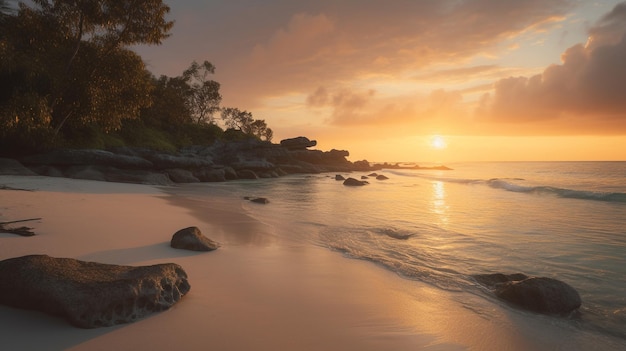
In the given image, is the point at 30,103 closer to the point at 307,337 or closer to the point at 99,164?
the point at 307,337

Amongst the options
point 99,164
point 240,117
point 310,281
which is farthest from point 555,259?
point 240,117

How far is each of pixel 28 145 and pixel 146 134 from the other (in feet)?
70.7

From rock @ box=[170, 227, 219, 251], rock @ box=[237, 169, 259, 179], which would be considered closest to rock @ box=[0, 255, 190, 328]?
rock @ box=[170, 227, 219, 251]

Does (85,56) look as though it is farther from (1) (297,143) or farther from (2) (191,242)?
(1) (297,143)

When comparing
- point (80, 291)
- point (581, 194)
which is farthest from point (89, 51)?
point (581, 194)

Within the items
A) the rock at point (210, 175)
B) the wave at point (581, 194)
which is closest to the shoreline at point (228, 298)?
the rock at point (210, 175)

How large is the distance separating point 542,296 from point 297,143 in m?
64.2

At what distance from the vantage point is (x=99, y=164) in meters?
23.9

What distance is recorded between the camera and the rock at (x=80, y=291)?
10.2 ft

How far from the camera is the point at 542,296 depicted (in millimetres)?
4625

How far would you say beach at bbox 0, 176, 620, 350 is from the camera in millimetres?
3059

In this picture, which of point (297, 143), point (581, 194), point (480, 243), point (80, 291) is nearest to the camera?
point (80, 291)

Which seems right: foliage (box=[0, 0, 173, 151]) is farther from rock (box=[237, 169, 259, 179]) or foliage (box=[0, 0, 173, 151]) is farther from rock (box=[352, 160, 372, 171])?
rock (box=[352, 160, 372, 171])

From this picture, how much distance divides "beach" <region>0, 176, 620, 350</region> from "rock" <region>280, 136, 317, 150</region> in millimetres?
60621
